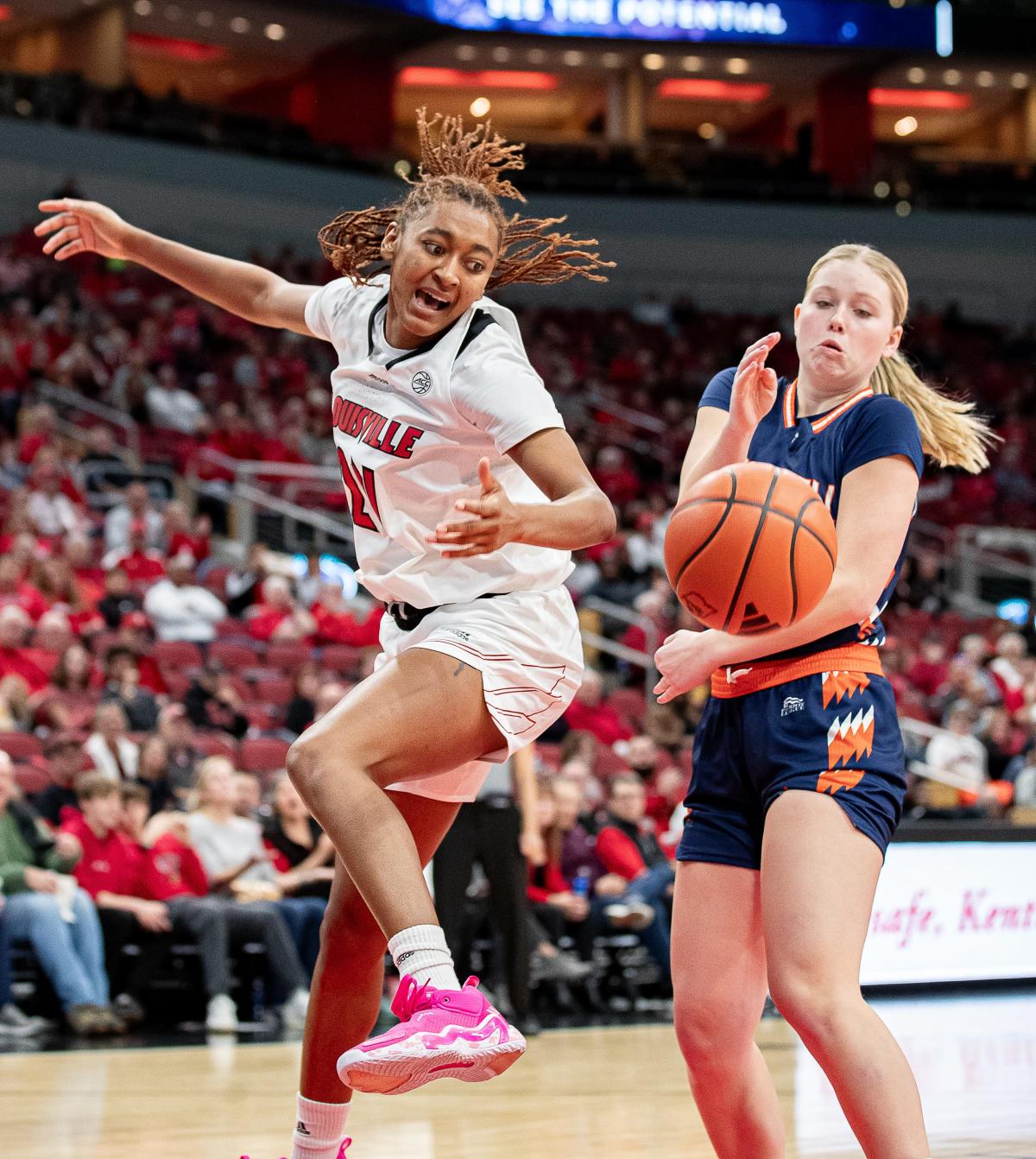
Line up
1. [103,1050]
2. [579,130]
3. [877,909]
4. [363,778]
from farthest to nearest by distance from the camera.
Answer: [579,130], [877,909], [103,1050], [363,778]

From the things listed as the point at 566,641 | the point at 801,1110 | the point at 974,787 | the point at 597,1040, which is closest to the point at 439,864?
the point at 597,1040

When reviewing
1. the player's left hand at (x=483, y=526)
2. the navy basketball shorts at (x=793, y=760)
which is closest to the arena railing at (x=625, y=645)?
the navy basketball shorts at (x=793, y=760)

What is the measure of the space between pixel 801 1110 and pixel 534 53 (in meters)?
24.7

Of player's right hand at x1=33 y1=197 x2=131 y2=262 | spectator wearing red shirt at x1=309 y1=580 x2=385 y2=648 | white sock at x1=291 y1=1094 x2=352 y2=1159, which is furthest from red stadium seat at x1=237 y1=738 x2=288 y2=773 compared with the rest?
white sock at x1=291 y1=1094 x2=352 y2=1159

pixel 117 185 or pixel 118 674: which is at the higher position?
pixel 117 185

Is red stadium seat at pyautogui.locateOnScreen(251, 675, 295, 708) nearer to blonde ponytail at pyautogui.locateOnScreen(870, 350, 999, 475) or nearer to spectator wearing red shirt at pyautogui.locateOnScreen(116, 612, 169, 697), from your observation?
spectator wearing red shirt at pyautogui.locateOnScreen(116, 612, 169, 697)

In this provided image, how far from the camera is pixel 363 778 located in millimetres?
3406

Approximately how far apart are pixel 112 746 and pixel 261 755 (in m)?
1.19

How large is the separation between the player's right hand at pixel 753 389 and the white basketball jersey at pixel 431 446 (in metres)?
0.38

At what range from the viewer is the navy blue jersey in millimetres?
3389

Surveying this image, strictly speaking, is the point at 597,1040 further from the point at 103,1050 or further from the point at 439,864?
the point at 103,1050

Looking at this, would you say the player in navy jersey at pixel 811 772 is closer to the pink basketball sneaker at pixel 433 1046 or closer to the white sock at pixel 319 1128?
the pink basketball sneaker at pixel 433 1046

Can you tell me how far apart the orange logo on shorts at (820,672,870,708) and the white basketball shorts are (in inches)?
23.3

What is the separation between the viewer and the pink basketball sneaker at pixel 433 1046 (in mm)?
3146
